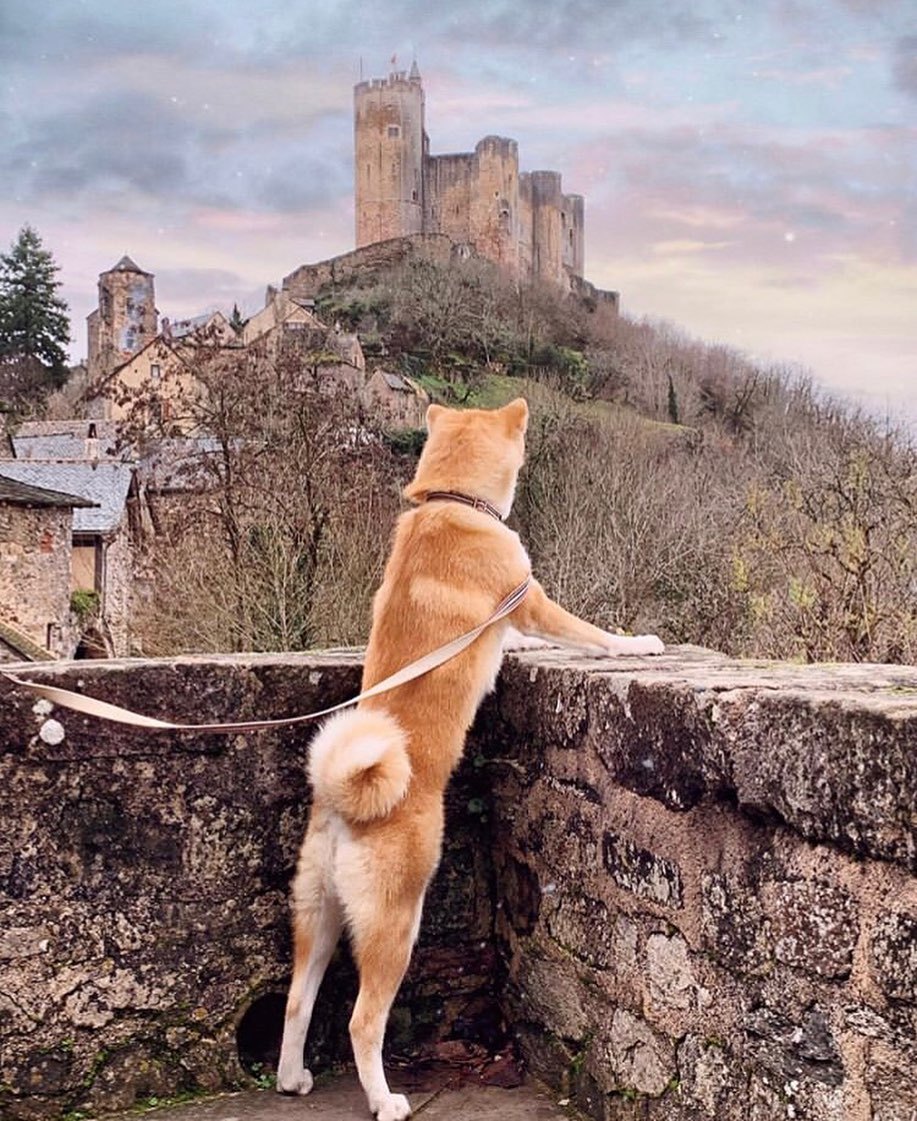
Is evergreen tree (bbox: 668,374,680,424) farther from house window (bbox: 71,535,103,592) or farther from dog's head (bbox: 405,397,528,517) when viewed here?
dog's head (bbox: 405,397,528,517)

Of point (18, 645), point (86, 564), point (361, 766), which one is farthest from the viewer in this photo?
point (86, 564)

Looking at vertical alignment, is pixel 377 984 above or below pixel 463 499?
below

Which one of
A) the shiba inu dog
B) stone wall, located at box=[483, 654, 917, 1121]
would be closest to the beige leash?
the shiba inu dog

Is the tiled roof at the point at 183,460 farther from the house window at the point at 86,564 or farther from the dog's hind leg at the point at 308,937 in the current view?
the dog's hind leg at the point at 308,937

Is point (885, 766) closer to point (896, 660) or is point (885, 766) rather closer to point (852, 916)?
point (852, 916)

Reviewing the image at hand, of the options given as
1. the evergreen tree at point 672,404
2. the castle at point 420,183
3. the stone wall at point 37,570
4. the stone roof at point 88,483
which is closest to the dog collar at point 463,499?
the stone wall at point 37,570

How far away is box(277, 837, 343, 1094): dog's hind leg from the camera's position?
11.9ft

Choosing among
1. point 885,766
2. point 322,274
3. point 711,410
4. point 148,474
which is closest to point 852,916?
point 885,766

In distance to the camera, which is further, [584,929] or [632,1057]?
[584,929]

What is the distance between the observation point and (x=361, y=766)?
3.36 metres

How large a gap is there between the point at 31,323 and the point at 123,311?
541 inches

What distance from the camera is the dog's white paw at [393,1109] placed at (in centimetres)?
352

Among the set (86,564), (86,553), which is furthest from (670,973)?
(86,564)

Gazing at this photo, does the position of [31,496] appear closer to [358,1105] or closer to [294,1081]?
[294,1081]
